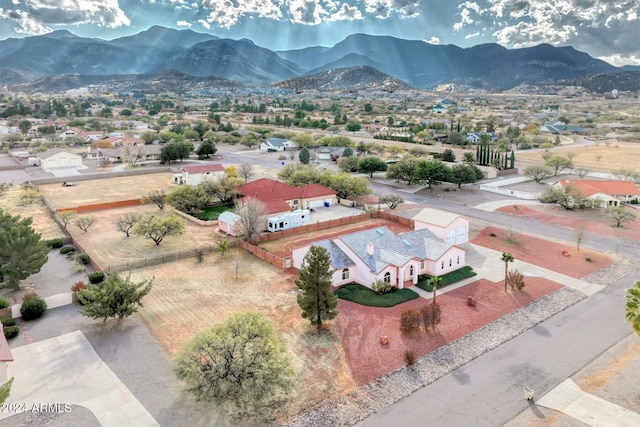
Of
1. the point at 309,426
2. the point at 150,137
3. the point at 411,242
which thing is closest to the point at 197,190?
the point at 411,242

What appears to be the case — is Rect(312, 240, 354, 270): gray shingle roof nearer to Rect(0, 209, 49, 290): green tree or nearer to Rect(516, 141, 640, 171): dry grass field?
Rect(0, 209, 49, 290): green tree

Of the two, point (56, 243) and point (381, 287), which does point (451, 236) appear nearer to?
point (381, 287)

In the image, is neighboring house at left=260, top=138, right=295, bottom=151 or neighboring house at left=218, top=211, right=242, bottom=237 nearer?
neighboring house at left=218, top=211, right=242, bottom=237

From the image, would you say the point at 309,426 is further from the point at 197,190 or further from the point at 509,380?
the point at 197,190

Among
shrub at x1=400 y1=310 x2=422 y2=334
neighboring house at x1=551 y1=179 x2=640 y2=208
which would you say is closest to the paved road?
shrub at x1=400 y1=310 x2=422 y2=334

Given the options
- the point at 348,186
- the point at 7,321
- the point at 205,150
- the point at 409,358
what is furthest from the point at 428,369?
the point at 205,150

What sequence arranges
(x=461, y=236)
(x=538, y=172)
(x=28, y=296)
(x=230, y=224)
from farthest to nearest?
(x=538, y=172) < (x=230, y=224) < (x=461, y=236) < (x=28, y=296)
